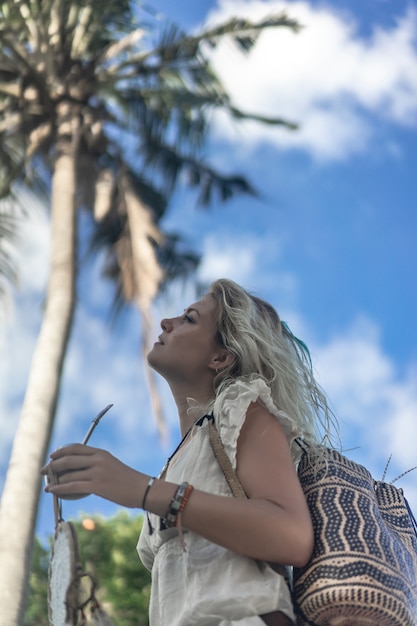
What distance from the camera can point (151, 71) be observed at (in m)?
14.2

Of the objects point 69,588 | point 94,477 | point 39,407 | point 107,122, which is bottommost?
point 69,588

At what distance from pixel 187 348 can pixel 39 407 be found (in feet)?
22.8

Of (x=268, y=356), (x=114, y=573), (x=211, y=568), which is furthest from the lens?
(x=114, y=573)

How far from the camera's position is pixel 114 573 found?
20906 mm

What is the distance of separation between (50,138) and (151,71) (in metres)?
1.93

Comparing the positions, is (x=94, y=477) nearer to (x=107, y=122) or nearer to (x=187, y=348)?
(x=187, y=348)

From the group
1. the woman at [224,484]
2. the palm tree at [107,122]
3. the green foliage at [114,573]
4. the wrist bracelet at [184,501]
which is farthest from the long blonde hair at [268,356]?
the green foliage at [114,573]

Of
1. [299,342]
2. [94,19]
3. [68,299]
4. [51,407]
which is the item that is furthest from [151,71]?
[299,342]

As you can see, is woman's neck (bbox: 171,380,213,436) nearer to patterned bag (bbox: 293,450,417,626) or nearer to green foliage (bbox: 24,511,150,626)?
patterned bag (bbox: 293,450,417,626)

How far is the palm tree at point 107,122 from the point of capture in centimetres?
1298

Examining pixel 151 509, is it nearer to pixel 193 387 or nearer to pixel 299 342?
pixel 193 387

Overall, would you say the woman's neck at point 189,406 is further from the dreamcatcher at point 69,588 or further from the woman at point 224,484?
the dreamcatcher at point 69,588

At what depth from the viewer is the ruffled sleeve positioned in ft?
7.88

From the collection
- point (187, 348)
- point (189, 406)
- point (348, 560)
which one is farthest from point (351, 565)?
point (187, 348)
